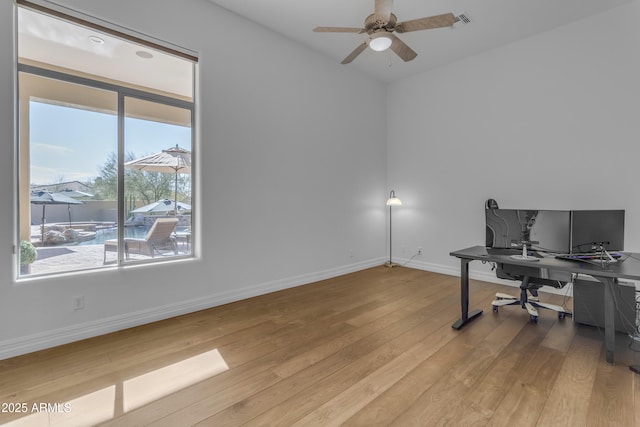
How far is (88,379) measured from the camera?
2070mm

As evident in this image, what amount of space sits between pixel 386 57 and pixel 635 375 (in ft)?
15.1

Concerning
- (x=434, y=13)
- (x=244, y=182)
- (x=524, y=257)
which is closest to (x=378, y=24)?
(x=434, y=13)

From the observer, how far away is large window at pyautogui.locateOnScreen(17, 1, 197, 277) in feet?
8.41

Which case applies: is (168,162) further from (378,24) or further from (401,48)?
(401,48)

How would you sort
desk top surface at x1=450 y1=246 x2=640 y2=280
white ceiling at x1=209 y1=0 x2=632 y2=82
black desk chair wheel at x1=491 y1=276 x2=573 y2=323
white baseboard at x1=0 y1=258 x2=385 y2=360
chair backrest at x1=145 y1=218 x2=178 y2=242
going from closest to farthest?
1. desk top surface at x1=450 y1=246 x2=640 y2=280
2. white baseboard at x1=0 y1=258 x2=385 y2=360
3. black desk chair wheel at x1=491 y1=276 x2=573 y2=323
4. chair backrest at x1=145 y1=218 x2=178 y2=242
5. white ceiling at x1=209 y1=0 x2=632 y2=82

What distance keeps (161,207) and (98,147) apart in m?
0.80

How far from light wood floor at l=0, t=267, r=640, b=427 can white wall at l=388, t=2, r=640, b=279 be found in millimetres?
1798

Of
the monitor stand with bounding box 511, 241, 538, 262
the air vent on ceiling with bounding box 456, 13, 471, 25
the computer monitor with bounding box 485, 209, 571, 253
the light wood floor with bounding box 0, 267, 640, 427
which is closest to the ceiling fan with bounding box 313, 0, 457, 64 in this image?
the air vent on ceiling with bounding box 456, 13, 471, 25

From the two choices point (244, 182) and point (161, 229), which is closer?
point (161, 229)

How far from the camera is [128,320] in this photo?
2.89 meters

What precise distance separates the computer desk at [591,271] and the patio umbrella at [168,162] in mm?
3128

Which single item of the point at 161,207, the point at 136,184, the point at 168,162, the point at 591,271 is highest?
the point at 168,162

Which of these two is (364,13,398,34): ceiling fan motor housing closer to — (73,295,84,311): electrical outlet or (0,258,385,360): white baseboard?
(0,258,385,360): white baseboard

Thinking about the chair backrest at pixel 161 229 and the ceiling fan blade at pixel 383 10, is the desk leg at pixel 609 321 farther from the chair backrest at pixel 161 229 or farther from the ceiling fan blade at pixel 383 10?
the chair backrest at pixel 161 229
